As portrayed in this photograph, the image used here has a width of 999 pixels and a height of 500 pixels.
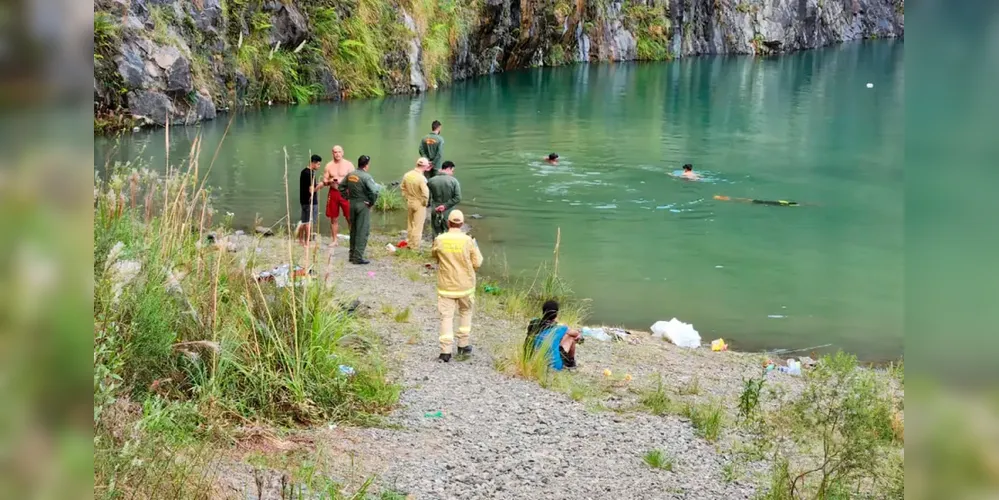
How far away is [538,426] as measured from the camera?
862 cm

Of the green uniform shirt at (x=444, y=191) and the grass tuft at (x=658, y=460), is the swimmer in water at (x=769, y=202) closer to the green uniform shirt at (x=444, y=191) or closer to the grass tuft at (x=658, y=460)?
the green uniform shirt at (x=444, y=191)

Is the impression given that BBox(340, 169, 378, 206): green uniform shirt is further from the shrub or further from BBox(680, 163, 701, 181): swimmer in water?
BBox(680, 163, 701, 181): swimmer in water

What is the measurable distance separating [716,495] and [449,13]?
4672 centimetres

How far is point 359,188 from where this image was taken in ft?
48.7

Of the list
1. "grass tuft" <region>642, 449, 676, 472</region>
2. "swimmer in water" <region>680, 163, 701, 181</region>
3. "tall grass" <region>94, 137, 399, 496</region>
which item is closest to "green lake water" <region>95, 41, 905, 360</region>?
"swimmer in water" <region>680, 163, 701, 181</region>

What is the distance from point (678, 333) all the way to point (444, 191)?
15.2 feet

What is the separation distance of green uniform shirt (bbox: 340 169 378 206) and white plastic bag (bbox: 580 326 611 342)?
3948 millimetres

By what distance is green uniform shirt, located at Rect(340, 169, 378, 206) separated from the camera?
14.8 meters

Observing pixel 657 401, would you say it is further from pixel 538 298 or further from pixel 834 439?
pixel 538 298
